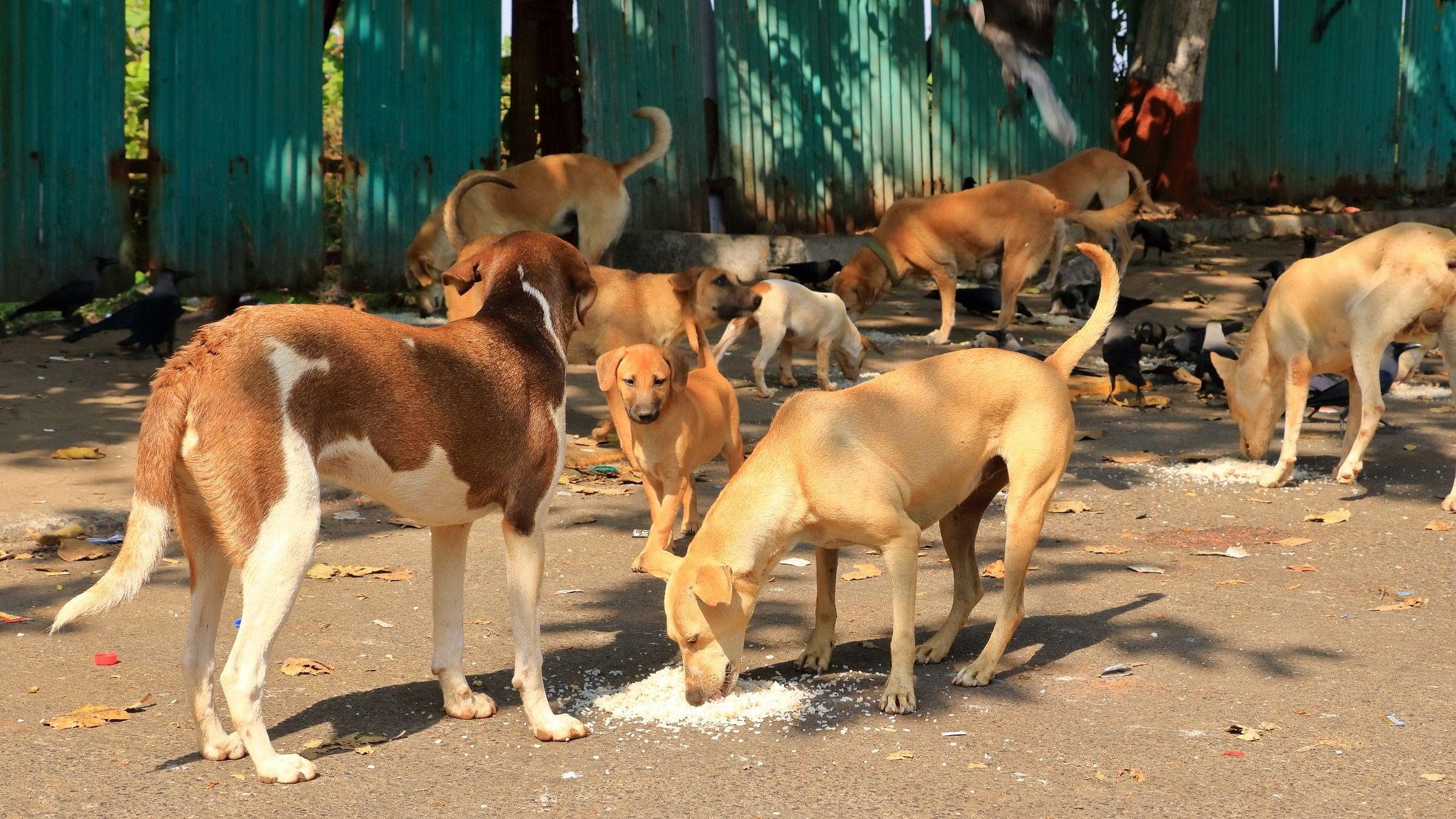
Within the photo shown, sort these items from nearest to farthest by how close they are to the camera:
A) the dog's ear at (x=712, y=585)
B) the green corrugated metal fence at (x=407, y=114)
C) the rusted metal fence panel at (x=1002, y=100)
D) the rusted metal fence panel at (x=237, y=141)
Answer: the dog's ear at (x=712, y=585), the rusted metal fence panel at (x=237, y=141), the green corrugated metal fence at (x=407, y=114), the rusted metal fence panel at (x=1002, y=100)

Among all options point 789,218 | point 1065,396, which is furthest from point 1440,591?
point 789,218

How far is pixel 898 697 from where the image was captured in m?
5.21

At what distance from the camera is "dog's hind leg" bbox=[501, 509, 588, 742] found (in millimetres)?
4945

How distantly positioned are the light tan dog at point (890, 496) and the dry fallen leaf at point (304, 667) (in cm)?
146

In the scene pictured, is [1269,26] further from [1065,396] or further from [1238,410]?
[1065,396]

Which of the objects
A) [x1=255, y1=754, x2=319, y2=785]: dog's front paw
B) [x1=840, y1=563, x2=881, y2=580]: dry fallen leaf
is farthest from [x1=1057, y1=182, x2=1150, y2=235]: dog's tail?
[x1=255, y1=754, x2=319, y2=785]: dog's front paw

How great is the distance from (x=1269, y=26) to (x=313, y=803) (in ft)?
58.7

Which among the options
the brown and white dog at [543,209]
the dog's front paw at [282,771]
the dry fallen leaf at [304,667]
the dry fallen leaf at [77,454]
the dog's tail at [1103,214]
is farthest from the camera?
the dog's tail at [1103,214]

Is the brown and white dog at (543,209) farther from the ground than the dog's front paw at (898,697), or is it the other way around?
the brown and white dog at (543,209)

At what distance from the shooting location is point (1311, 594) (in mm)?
6770

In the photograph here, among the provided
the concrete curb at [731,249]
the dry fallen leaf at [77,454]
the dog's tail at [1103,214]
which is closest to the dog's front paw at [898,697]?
the dry fallen leaf at [77,454]

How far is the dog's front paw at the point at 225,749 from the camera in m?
4.66

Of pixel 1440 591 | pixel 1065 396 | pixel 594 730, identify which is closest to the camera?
pixel 594 730

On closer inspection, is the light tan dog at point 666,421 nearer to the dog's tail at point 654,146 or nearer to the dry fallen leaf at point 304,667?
the dry fallen leaf at point 304,667
